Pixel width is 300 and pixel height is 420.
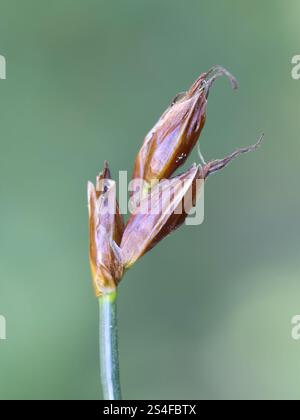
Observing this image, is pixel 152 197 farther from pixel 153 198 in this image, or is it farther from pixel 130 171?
pixel 130 171

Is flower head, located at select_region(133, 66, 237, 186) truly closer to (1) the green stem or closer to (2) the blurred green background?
(1) the green stem


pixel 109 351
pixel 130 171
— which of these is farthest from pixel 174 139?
pixel 130 171

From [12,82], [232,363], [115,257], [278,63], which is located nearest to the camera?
[115,257]

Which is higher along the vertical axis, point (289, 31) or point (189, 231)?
point (289, 31)

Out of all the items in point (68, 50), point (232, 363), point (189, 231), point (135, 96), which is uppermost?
point (68, 50)

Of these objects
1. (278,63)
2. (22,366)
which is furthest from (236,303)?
(278,63)

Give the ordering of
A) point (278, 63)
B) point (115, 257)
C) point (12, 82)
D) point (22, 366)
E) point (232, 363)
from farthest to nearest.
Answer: point (278, 63), point (12, 82), point (232, 363), point (22, 366), point (115, 257)

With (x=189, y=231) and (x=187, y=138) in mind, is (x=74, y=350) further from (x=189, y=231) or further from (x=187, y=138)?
(x=187, y=138)
